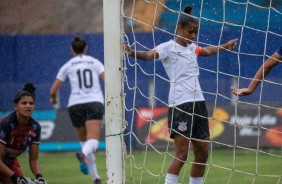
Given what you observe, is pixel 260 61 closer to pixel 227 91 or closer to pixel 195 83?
pixel 227 91

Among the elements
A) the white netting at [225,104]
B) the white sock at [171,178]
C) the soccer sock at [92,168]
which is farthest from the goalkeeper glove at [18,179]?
the white netting at [225,104]

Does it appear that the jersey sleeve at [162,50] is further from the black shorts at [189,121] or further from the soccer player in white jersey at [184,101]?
the black shorts at [189,121]

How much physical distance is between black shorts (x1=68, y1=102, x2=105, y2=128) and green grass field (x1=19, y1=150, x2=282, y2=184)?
2.33 feet

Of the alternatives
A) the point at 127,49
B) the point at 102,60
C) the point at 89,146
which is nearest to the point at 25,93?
the point at 127,49

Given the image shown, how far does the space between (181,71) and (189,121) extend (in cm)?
47

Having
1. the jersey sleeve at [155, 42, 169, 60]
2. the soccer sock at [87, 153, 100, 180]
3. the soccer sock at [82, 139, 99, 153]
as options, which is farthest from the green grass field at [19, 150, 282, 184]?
the jersey sleeve at [155, 42, 169, 60]

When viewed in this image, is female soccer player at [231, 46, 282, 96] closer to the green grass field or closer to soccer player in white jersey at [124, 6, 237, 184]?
soccer player in white jersey at [124, 6, 237, 184]

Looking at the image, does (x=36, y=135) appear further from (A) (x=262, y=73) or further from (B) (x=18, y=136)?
(A) (x=262, y=73)

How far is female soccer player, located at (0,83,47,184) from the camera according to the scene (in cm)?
708

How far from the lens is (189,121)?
7.13 metres

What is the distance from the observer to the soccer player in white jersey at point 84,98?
32.3 feet

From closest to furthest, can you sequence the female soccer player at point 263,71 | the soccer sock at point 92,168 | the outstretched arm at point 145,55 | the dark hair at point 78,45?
the female soccer player at point 263,71
the outstretched arm at point 145,55
the soccer sock at point 92,168
the dark hair at point 78,45

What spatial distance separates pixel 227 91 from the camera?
13922 mm

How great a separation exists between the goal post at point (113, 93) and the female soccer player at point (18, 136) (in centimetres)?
148
